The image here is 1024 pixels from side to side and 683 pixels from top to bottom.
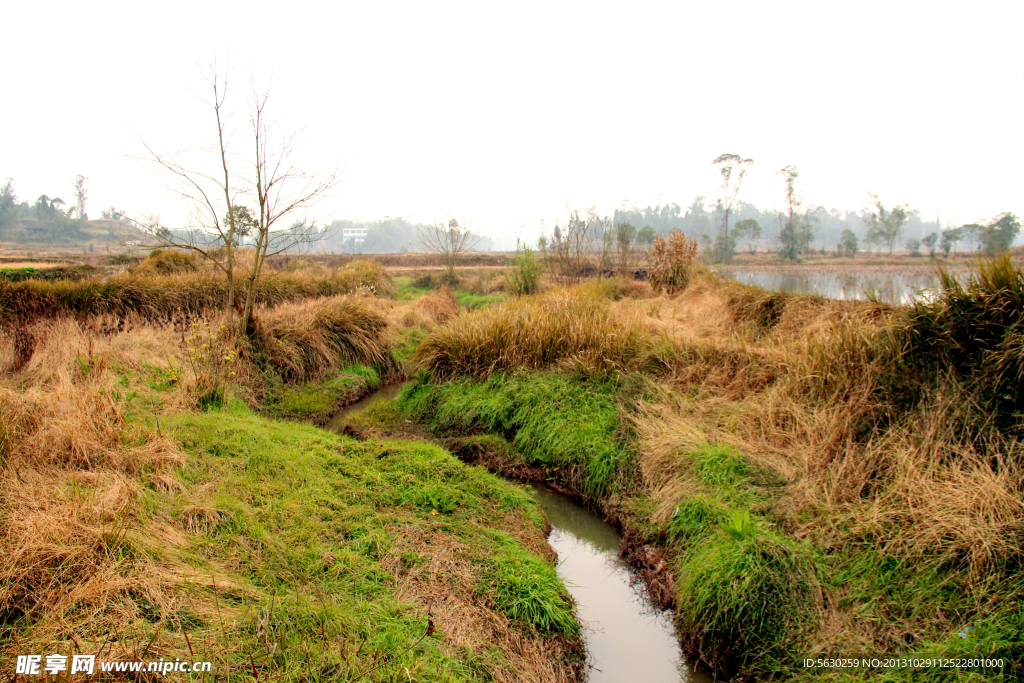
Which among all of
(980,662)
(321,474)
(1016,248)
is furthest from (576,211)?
(980,662)

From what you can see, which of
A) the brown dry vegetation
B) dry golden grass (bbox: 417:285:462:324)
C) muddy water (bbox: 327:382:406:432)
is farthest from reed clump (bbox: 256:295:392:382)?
dry golden grass (bbox: 417:285:462:324)

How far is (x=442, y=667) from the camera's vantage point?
2.30m

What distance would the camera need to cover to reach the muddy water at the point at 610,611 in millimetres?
3023

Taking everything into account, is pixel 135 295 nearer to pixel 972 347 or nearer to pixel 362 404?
pixel 362 404

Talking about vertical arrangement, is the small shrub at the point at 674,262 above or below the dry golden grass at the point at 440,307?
above

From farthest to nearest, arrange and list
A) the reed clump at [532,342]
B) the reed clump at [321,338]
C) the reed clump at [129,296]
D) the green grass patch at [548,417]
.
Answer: the reed clump at [321,338], the reed clump at [129,296], the reed clump at [532,342], the green grass patch at [548,417]

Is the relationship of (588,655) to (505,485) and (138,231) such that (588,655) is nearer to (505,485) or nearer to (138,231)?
(505,485)

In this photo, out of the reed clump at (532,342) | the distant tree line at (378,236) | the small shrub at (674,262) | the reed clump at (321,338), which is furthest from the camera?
the distant tree line at (378,236)

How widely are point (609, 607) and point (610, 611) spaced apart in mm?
43

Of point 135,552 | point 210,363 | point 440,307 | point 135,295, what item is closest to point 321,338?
point 210,363

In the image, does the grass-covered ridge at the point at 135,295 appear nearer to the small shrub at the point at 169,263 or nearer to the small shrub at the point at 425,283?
the small shrub at the point at 169,263

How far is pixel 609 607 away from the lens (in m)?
3.59

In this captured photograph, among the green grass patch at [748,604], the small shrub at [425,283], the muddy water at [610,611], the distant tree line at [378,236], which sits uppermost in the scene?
the distant tree line at [378,236]

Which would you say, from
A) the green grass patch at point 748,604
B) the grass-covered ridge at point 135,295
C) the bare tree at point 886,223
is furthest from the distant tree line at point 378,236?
the green grass patch at point 748,604
